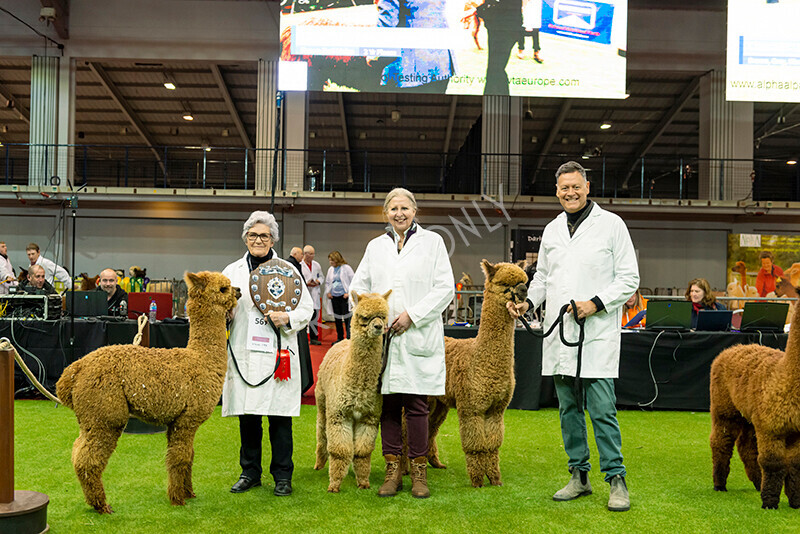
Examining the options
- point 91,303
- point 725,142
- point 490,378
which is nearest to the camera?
point 490,378

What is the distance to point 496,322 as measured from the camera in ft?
12.5

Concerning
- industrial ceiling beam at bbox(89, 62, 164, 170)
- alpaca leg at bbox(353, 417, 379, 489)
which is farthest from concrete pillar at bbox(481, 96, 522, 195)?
alpaca leg at bbox(353, 417, 379, 489)

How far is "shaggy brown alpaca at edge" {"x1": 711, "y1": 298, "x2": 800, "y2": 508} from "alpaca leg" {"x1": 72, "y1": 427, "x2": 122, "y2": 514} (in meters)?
3.40

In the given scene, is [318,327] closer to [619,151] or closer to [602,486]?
[602,486]

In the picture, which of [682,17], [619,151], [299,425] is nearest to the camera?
[299,425]

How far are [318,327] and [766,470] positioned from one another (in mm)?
9082

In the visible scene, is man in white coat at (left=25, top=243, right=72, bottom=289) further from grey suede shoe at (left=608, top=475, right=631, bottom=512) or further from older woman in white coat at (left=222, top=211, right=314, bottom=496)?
grey suede shoe at (left=608, top=475, right=631, bottom=512)

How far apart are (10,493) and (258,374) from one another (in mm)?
1276

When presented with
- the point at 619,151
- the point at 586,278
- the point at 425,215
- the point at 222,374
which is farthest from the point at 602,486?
the point at 619,151

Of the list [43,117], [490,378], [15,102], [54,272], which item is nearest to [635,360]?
[490,378]

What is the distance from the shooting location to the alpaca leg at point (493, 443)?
3842 millimetres

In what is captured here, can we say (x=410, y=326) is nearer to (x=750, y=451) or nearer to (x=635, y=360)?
(x=750, y=451)

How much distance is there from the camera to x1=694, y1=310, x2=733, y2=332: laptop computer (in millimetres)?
6754

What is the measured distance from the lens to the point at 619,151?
25.3 metres
